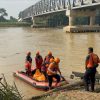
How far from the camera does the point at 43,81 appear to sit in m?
12.4

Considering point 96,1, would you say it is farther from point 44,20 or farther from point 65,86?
point 44,20

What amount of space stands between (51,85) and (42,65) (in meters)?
1.58

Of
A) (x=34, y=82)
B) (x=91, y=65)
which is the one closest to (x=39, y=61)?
(x=34, y=82)

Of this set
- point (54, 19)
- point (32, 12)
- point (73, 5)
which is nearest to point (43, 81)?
point (73, 5)

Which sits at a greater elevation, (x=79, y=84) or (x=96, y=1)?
(x=96, y=1)

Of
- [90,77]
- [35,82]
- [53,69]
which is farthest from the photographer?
[35,82]

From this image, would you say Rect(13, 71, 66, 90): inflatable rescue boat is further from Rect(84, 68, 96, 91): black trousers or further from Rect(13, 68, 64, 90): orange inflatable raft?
Rect(84, 68, 96, 91): black trousers

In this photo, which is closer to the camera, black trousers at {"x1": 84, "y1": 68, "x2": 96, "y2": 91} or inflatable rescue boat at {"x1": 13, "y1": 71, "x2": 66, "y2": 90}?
black trousers at {"x1": 84, "y1": 68, "x2": 96, "y2": 91}

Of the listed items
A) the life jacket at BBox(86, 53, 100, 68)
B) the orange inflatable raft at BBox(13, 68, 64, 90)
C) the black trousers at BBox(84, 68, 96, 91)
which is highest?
the life jacket at BBox(86, 53, 100, 68)

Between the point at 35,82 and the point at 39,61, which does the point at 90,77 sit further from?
the point at 39,61

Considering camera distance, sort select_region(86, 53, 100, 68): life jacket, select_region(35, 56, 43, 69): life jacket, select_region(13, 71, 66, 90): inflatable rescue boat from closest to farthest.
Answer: select_region(86, 53, 100, 68): life jacket → select_region(13, 71, 66, 90): inflatable rescue boat → select_region(35, 56, 43, 69): life jacket

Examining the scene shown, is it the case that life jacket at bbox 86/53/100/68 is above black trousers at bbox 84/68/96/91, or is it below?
above

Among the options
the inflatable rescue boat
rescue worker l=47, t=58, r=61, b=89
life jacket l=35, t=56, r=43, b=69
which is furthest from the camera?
life jacket l=35, t=56, r=43, b=69

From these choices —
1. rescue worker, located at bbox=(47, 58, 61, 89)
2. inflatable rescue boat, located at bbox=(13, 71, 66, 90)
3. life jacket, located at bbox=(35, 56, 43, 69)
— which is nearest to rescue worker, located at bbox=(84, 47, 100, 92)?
rescue worker, located at bbox=(47, 58, 61, 89)
